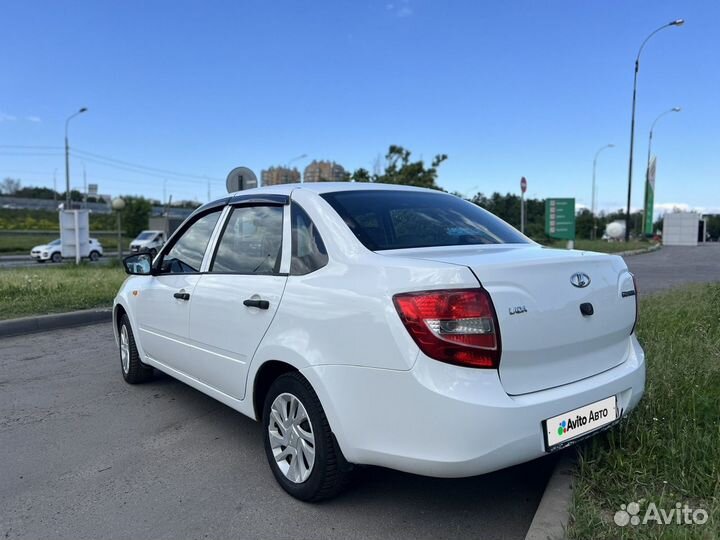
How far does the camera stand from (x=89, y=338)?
7.25 meters

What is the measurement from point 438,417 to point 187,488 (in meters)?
1.69

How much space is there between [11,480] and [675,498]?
3555 millimetres

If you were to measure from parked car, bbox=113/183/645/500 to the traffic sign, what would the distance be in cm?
2065

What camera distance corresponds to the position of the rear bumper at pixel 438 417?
2240 mm

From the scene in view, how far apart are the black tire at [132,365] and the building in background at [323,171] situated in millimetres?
20761

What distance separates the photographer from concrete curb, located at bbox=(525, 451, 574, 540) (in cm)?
231

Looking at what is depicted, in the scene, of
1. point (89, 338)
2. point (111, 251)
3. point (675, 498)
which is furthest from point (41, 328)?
point (111, 251)

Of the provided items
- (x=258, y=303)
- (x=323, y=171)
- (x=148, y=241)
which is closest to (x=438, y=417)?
(x=258, y=303)

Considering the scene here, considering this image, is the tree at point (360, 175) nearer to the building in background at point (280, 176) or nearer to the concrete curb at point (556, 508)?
the building in background at point (280, 176)

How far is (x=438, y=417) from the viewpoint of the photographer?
→ 2246 millimetres

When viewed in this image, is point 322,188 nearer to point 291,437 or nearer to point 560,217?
point 291,437

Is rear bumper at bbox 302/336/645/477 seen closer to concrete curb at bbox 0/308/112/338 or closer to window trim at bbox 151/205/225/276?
window trim at bbox 151/205/225/276

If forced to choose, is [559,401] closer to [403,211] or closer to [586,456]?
[586,456]

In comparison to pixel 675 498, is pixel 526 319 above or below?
above
